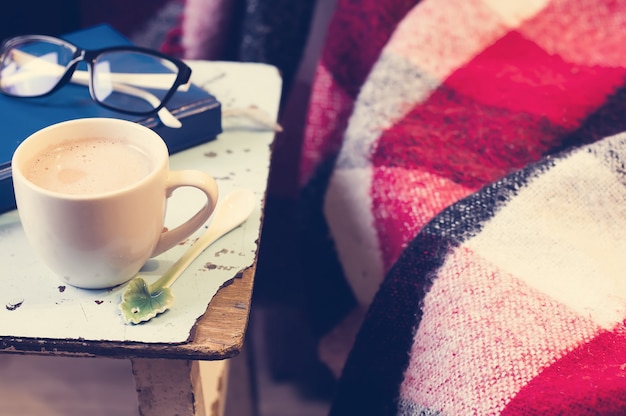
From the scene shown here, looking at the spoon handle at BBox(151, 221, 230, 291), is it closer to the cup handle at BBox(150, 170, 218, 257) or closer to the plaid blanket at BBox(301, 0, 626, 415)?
the cup handle at BBox(150, 170, 218, 257)

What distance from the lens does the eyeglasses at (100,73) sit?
0.54 metres

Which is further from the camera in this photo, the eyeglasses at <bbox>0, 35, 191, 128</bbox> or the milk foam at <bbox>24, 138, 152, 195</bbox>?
the eyeglasses at <bbox>0, 35, 191, 128</bbox>

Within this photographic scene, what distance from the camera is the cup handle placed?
394mm

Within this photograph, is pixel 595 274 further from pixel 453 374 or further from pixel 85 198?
pixel 85 198

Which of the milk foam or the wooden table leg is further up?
the milk foam

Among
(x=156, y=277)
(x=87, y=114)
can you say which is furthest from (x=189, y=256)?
(x=87, y=114)

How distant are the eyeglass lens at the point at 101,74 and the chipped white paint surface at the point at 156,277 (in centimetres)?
6

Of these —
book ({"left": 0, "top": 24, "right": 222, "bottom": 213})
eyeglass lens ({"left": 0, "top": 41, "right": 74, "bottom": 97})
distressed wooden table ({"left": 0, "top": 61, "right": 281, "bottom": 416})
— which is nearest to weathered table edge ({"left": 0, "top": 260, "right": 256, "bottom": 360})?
distressed wooden table ({"left": 0, "top": 61, "right": 281, "bottom": 416})

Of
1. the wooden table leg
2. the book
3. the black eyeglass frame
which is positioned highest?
the black eyeglass frame

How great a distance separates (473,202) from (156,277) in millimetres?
263

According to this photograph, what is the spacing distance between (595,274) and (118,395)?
669 millimetres

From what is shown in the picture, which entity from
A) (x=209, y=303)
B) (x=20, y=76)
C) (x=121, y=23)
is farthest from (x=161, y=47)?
(x=209, y=303)

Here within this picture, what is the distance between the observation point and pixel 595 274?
0.49 meters

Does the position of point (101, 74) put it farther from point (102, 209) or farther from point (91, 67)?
point (102, 209)
